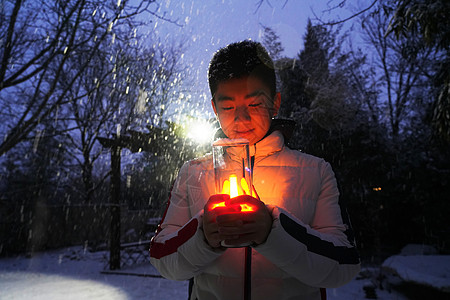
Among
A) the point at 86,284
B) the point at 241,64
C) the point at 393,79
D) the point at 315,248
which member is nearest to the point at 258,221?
the point at 315,248

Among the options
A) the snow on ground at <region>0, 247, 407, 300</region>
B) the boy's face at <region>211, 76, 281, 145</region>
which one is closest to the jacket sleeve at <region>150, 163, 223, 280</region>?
the boy's face at <region>211, 76, 281, 145</region>

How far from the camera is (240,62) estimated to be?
1.48 metres

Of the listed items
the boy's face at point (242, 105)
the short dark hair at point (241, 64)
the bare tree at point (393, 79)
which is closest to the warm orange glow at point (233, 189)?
the boy's face at point (242, 105)

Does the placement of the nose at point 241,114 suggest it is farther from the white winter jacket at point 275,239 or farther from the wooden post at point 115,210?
the wooden post at point 115,210

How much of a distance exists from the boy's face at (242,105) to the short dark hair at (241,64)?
0.04 meters

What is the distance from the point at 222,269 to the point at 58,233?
15354 mm

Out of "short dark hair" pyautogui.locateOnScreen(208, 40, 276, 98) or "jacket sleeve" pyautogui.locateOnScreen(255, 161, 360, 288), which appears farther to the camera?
"short dark hair" pyautogui.locateOnScreen(208, 40, 276, 98)

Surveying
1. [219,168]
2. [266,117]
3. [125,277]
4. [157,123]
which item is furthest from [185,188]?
[157,123]

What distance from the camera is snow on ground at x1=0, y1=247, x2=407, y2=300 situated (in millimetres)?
6543

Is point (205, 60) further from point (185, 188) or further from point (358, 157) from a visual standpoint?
point (358, 157)

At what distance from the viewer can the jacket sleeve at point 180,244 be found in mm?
1126

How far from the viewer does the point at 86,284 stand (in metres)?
7.72

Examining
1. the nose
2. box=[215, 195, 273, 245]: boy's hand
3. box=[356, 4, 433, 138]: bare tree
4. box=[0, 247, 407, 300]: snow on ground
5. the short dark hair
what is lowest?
box=[0, 247, 407, 300]: snow on ground

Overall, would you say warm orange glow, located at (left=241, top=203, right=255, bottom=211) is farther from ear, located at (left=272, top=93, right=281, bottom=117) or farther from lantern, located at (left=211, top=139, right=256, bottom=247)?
ear, located at (left=272, top=93, right=281, bottom=117)
